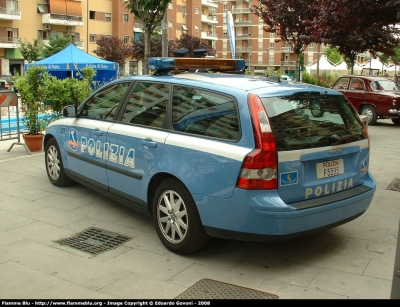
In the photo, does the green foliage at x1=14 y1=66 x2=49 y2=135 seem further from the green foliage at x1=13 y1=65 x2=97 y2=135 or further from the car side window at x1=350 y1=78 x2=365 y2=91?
the car side window at x1=350 y1=78 x2=365 y2=91

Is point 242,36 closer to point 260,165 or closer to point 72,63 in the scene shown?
point 72,63

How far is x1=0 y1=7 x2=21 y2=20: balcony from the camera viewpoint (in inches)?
1889

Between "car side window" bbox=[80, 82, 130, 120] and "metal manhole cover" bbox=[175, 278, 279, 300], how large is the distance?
2.40m

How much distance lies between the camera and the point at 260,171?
3756mm

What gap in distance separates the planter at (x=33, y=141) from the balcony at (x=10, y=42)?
43.2 m

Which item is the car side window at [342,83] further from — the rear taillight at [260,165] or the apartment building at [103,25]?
the apartment building at [103,25]

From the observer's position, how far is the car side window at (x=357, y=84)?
53.8 feet

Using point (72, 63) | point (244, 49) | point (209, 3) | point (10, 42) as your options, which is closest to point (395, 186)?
point (72, 63)

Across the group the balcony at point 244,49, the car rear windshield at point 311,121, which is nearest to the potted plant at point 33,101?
the car rear windshield at point 311,121

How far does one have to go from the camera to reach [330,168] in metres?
4.20

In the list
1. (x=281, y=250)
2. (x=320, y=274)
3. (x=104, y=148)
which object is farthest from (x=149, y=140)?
(x=320, y=274)

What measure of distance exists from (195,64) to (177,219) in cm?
200

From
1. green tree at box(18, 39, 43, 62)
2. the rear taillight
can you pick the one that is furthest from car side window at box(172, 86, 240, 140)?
green tree at box(18, 39, 43, 62)

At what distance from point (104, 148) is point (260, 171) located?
222 centimetres
